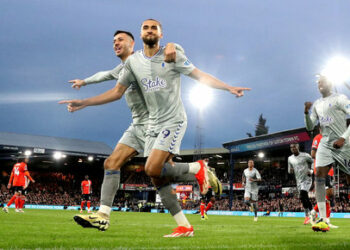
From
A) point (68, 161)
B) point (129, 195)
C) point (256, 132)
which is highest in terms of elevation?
point (256, 132)

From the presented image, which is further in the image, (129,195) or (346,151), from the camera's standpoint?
(129,195)

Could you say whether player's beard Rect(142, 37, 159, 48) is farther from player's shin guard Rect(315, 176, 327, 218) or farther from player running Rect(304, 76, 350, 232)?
player's shin guard Rect(315, 176, 327, 218)

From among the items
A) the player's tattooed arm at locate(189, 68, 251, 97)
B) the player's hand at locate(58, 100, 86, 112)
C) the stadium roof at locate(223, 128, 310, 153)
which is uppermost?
the stadium roof at locate(223, 128, 310, 153)

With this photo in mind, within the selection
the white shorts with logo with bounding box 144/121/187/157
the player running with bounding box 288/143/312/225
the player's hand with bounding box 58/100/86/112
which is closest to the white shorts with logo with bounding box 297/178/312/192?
the player running with bounding box 288/143/312/225

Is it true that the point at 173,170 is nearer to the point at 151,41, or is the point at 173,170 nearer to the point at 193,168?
the point at 193,168

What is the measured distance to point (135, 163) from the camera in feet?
229

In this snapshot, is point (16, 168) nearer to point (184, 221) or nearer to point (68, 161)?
point (184, 221)

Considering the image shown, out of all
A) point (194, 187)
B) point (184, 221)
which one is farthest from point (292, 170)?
point (194, 187)

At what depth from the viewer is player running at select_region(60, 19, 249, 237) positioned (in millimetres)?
5293

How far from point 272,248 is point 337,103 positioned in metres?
4.11

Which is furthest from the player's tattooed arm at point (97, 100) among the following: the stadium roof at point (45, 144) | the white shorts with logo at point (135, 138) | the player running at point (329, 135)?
the stadium roof at point (45, 144)

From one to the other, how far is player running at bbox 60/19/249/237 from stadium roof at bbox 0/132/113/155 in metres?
45.6

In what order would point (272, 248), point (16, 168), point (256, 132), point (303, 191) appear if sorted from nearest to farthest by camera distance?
Answer: point (272, 248)
point (303, 191)
point (16, 168)
point (256, 132)

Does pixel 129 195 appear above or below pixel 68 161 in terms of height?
below
